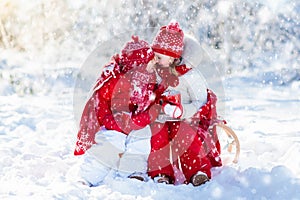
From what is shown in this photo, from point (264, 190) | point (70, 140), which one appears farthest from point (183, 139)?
point (70, 140)

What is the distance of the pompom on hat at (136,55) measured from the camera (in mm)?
3670

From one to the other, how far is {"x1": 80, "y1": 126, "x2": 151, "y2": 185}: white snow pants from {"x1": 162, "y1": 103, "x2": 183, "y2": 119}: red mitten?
209 mm

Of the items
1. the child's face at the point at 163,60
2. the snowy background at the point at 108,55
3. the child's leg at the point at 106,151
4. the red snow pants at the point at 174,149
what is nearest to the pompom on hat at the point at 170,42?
the child's face at the point at 163,60

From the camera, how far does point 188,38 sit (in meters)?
3.62

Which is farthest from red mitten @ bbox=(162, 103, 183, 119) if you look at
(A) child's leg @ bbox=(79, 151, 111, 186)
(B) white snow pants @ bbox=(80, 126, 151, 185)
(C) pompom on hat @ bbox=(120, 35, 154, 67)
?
(A) child's leg @ bbox=(79, 151, 111, 186)

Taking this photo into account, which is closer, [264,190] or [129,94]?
[264,190]

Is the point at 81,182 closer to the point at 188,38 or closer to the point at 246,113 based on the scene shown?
the point at 188,38

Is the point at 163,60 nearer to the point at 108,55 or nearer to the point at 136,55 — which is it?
the point at 136,55

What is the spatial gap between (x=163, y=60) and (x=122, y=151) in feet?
2.46

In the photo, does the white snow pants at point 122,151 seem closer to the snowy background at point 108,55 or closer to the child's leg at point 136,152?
the child's leg at point 136,152

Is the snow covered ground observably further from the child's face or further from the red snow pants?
the child's face

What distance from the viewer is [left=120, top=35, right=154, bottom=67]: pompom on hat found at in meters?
3.67

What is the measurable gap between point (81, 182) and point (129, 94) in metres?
0.75

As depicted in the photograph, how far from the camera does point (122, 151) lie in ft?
11.6
